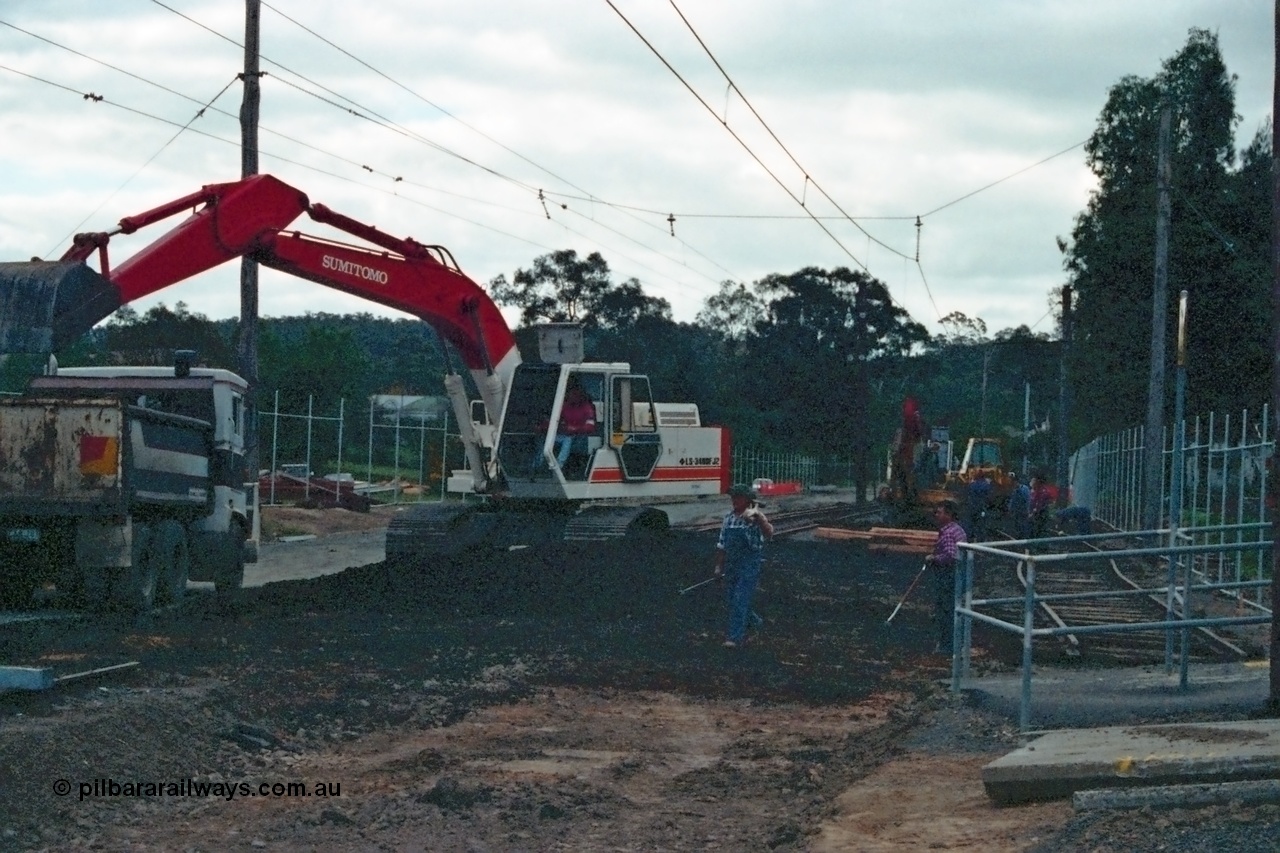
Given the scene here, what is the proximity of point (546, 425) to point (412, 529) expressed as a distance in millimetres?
2544

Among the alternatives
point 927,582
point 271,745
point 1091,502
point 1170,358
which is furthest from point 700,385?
point 271,745

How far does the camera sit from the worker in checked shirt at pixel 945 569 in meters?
16.2

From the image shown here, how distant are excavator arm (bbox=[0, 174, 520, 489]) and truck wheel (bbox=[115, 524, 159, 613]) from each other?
105 inches

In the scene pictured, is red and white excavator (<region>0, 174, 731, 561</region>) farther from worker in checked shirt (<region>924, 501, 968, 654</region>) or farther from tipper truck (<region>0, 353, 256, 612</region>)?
Result: worker in checked shirt (<region>924, 501, 968, 654</region>)

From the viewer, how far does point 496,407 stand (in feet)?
76.0

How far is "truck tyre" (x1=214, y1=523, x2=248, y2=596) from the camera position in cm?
2105

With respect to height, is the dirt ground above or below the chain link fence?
below

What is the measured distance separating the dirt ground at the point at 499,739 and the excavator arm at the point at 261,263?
9.75ft

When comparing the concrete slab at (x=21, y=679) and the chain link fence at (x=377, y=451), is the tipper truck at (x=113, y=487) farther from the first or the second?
the chain link fence at (x=377, y=451)

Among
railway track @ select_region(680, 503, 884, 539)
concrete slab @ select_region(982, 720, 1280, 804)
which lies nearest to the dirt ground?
concrete slab @ select_region(982, 720, 1280, 804)

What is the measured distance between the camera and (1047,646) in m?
16.7

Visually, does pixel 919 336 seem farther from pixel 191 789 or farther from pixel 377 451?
pixel 191 789

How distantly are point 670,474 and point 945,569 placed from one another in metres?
9.71

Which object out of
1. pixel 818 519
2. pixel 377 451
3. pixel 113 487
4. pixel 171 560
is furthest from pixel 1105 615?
pixel 377 451
